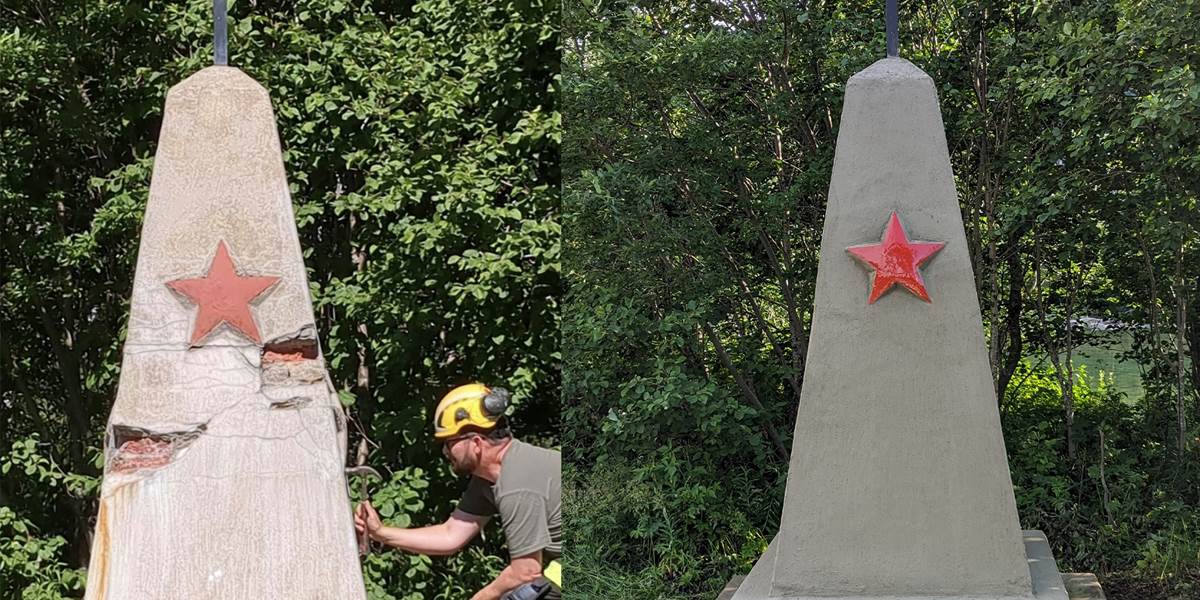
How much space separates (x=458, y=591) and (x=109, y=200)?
2.68 meters

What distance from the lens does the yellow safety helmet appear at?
360 centimetres

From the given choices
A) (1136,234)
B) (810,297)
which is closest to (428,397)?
(810,297)

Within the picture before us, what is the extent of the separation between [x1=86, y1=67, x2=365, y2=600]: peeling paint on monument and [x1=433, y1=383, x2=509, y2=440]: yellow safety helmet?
0.41 m

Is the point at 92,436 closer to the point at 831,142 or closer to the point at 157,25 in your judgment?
the point at 157,25

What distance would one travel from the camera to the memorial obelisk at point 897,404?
11.5 feet

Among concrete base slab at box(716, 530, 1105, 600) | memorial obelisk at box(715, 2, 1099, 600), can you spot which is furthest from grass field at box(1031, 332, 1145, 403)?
memorial obelisk at box(715, 2, 1099, 600)

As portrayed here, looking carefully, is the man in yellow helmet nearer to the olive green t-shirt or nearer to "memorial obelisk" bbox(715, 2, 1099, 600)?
the olive green t-shirt

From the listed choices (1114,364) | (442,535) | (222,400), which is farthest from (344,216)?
(1114,364)

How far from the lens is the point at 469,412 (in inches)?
142

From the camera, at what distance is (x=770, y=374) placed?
680 cm

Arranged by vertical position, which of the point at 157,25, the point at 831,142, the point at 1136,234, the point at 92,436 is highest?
the point at 157,25

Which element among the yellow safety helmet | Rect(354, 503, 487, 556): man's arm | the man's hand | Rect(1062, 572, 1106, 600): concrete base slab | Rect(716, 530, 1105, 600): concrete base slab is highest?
the yellow safety helmet

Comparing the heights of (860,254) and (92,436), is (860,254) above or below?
above

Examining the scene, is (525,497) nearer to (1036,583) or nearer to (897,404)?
(897,404)
